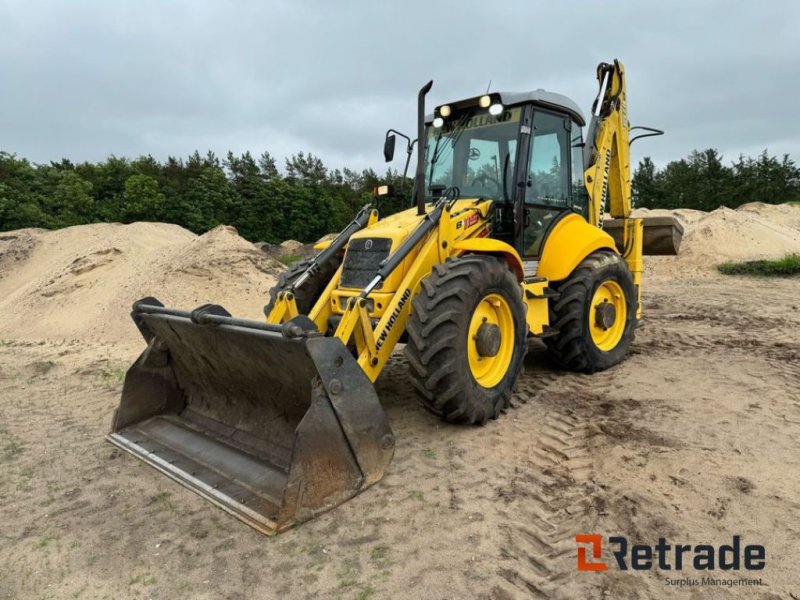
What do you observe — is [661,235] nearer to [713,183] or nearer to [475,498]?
[475,498]

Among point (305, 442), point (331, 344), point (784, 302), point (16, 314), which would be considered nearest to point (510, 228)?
point (331, 344)

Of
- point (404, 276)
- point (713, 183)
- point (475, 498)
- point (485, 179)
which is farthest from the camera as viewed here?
point (713, 183)

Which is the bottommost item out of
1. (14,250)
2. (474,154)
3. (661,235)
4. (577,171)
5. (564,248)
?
(564,248)

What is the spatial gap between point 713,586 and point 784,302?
896 centimetres

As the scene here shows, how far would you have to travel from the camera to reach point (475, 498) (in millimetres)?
3240

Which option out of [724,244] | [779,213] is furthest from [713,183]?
[724,244]

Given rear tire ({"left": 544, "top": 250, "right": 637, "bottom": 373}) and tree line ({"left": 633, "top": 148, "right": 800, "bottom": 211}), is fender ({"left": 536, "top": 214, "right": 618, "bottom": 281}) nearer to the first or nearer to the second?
rear tire ({"left": 544, "top": 250, "right": 637, "bottom": 373})

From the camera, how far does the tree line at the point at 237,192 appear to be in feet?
84.0

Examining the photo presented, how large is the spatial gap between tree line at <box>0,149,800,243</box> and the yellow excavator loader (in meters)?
21.0

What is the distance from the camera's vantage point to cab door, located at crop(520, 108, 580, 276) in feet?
16.9

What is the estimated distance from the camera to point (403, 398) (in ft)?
16.4

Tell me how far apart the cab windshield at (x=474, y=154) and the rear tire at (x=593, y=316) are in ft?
3.73

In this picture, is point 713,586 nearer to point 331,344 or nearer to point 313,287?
point 331,344

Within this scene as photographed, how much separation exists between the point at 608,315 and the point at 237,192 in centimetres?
2998
